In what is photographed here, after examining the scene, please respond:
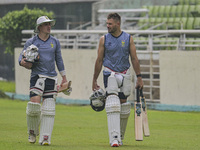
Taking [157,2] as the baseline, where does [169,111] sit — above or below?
below

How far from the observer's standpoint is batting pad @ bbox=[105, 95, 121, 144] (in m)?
8.95

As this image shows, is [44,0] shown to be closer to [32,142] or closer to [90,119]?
[90,119]

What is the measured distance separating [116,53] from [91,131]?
353 centimetres

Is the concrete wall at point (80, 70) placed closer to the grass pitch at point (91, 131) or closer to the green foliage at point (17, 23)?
the grass pitch at point (91, 131)

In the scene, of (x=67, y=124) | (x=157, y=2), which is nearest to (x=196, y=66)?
(x=67, y=124)

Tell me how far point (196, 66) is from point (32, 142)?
364 inches

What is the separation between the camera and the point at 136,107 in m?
9.48

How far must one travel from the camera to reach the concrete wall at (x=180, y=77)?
17844 mm

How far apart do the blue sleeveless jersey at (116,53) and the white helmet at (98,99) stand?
1.47 ft

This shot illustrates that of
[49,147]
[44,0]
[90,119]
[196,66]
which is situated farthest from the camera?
[44,0]

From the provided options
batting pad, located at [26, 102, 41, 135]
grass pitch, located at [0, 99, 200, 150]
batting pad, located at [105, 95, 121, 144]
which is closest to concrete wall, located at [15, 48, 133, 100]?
grass pitch, located at [0, 99, 200, 150]

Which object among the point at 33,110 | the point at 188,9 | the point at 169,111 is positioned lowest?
the point at 169,111

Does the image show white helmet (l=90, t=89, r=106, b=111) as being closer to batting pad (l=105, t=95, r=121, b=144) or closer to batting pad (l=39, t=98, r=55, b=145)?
batting pad (l=105, t=95, r=121, b=144)

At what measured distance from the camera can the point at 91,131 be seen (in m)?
12.5
